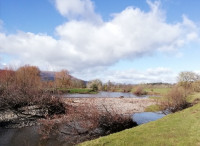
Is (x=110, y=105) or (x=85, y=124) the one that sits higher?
(x=110, y=105)

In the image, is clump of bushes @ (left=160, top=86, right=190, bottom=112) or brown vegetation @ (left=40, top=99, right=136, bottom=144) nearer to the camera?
brown vegetation @ (left=40, top=99, right=136, bottom=144)

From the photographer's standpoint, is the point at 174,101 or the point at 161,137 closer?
the point at 161,137

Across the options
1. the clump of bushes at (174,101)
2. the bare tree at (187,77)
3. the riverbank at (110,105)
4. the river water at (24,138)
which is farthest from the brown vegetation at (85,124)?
the bare tree at (187,77)

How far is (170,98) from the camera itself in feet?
93.6

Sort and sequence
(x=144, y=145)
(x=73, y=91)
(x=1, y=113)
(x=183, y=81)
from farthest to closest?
(x=73, y=91)
(x=183, y=81)
(x=1, y=113)
(x=144, y=145)

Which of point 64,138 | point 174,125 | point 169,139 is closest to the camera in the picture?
point 169,139

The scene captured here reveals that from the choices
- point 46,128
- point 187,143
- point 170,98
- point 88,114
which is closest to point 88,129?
point 88,114

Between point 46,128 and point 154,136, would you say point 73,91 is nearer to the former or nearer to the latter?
point 46,128

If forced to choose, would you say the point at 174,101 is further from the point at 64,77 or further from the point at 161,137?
the point at 64,77

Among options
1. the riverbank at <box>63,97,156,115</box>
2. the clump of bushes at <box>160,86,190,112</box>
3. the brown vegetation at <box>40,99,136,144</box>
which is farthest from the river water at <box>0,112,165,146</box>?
the clump of bushes at <box>160,86,190,112</box>

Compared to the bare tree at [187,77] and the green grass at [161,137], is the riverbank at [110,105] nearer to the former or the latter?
the green grass at [161,137]

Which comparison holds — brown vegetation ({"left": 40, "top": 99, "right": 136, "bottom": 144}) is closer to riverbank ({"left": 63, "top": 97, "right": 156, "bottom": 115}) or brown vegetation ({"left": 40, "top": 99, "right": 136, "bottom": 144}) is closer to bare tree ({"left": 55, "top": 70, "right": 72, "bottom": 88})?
riverbank ({"left": 63, "top": 97, "right": 156, "bottom": 115})

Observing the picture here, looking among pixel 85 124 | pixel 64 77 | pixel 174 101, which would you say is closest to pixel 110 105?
pixel 85 124

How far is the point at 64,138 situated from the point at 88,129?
1930mm
